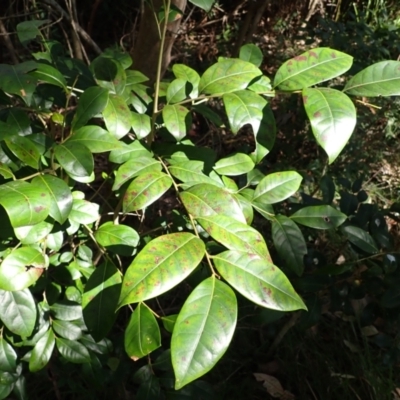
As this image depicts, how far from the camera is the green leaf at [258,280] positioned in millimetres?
678

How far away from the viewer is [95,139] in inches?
34.7

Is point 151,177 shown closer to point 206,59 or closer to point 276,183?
point 276,183

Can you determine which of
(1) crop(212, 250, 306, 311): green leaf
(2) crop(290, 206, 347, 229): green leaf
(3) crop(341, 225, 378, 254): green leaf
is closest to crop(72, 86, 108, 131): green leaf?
(1) crop(212, 250, 306, 311): green leaf

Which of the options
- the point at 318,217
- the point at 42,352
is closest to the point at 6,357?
the point at 42,352

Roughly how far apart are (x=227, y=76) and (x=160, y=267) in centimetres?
45

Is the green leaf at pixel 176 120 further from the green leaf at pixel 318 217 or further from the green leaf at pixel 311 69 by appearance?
the green leaf at pixel 318 217

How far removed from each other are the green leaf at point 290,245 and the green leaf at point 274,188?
61mm

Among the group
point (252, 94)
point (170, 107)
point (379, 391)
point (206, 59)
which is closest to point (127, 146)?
point (170, 107)

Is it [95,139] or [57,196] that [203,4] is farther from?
[57,196]

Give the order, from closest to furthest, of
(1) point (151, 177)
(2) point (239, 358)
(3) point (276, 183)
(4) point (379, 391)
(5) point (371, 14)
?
(1) point (151, 177), (3) point (276, 183), (4) point (379, 391), (2) point (239, 358), (5) point (371, 14)

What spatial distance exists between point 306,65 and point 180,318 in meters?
0.53

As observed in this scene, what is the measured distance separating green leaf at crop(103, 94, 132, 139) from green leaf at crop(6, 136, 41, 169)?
136 mm

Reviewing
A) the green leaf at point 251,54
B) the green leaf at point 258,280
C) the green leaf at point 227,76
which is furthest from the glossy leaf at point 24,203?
the green leaf at point 251,54

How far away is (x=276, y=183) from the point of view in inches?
43.1
